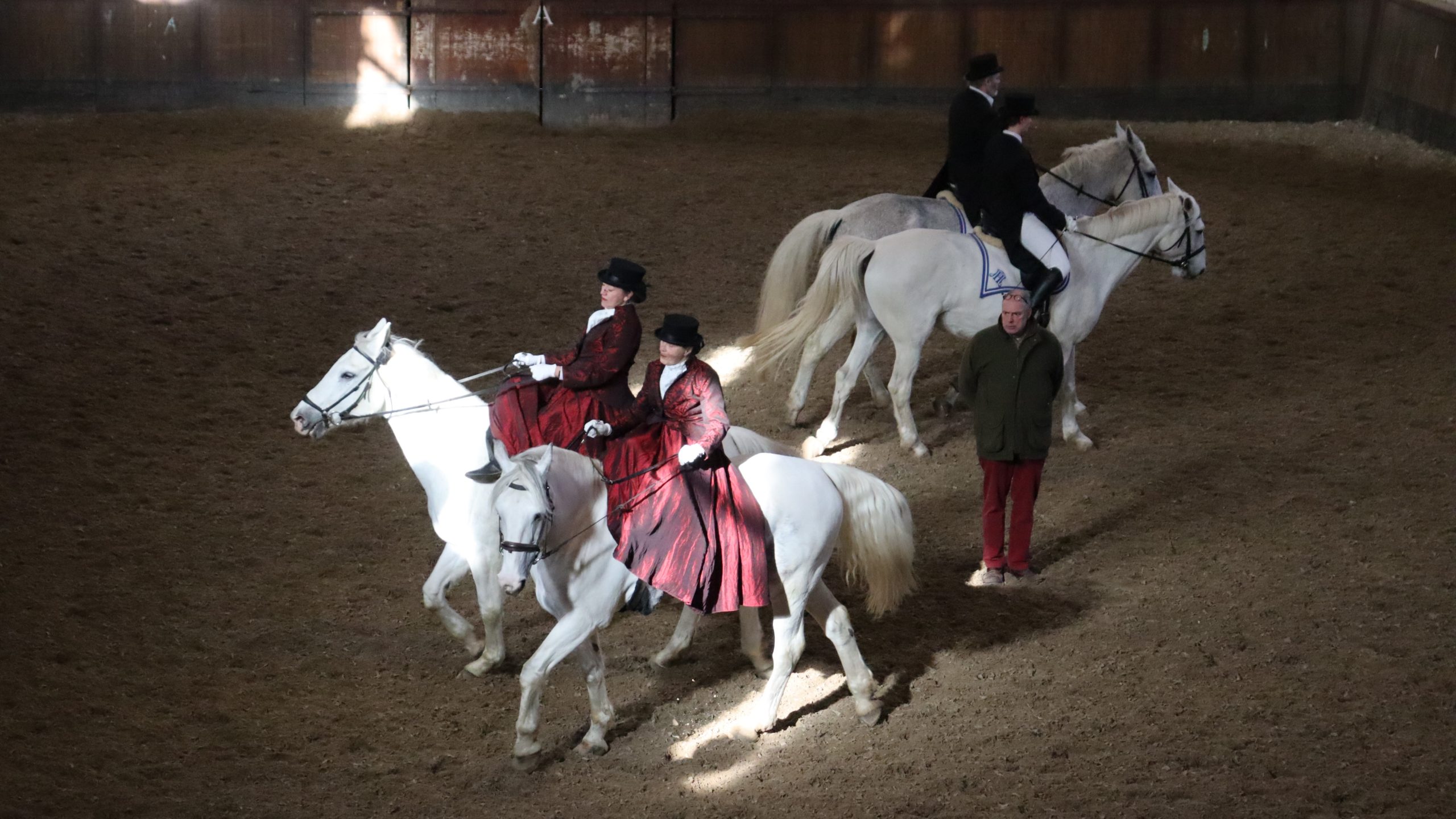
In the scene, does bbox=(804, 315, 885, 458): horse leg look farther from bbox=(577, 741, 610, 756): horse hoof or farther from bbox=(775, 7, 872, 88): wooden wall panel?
bbox=(775, 7, 872, 88): wooden wall panel

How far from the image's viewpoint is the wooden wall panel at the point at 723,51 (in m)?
14.9

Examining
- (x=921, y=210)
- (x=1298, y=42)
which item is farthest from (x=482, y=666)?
(x=1298, y=42)

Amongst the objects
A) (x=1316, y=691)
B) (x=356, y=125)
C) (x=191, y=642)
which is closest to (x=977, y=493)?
(x=1316, y=691)

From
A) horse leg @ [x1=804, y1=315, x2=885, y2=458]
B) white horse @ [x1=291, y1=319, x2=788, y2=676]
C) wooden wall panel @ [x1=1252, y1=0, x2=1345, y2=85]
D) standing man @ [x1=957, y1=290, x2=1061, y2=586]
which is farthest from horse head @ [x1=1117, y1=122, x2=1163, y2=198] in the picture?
wooden wall panel @ [x1=1252, y1=0, x2=1345, y2=85]

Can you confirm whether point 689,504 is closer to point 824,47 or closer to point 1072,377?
point 1072,377

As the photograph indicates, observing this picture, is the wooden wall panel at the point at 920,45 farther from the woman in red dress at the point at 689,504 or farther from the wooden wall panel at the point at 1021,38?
the woman in red dress at the point at 689,504

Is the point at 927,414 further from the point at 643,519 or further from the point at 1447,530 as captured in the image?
the point at 643,519

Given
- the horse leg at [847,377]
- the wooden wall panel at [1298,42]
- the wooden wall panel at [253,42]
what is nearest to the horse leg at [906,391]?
the horse leg at [847,377]

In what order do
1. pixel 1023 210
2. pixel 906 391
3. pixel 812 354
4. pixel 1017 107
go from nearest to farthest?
pixel 1017 107, pixel 1023 210, pixel 906 391, pixel 812 354

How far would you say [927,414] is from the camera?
9.73 m

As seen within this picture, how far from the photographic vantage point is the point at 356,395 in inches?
254

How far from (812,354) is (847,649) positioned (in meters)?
3.52

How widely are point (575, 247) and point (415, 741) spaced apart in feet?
22.0

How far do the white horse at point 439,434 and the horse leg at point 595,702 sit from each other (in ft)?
2.31
